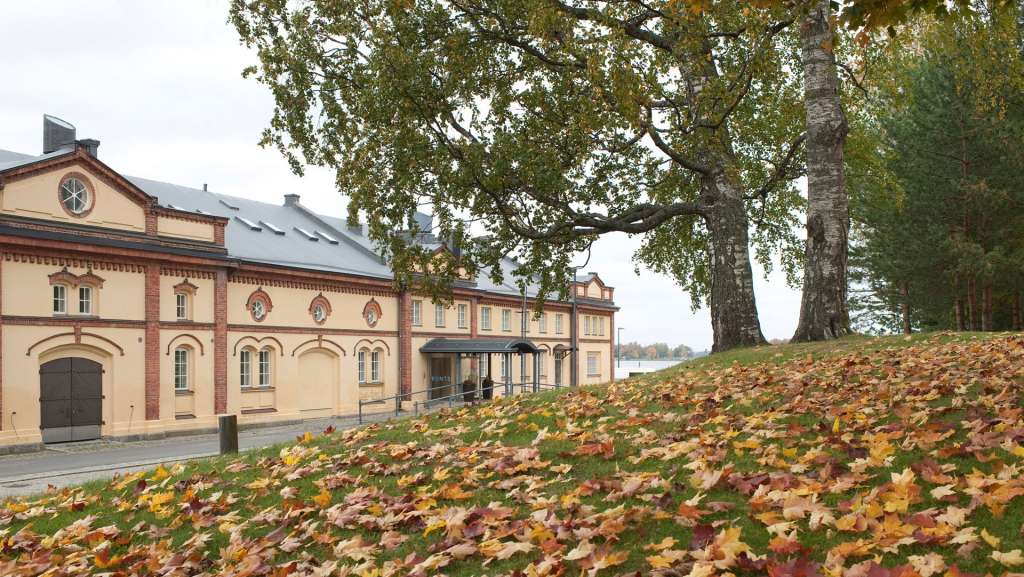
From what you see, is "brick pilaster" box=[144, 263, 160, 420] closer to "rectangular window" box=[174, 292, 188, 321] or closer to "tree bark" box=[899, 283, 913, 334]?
"rectangular window" box=[174, 292, 188, 321]

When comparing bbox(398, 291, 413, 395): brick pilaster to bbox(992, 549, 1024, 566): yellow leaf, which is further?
bbox(398, 291, 413, 395): brick pilaster

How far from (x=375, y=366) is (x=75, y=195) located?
1615 cm

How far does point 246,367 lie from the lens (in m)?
33.5

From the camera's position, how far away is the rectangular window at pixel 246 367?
33281 millimetres

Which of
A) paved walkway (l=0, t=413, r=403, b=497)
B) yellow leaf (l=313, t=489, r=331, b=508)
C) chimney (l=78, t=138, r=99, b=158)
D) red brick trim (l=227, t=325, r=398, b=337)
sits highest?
chimney (l=78, t=138, r=99, b=158)

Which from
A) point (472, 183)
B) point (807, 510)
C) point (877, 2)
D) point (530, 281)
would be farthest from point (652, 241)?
point (807, 510)

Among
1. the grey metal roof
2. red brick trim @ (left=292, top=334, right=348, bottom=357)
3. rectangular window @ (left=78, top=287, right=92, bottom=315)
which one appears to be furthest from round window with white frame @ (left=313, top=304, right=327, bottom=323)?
rectangular window @ (left=78, top=287, right=92, bottom=315)

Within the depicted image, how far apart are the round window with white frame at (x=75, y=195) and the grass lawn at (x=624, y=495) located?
19.6 metres

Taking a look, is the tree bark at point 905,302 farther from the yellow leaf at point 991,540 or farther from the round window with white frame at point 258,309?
the yellow leaf at point 991,540

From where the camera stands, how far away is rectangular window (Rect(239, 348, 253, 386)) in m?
33.3

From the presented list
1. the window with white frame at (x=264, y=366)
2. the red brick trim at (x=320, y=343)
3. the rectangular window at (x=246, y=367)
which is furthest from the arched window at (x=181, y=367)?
the red brick trim at (x=320, y=343)

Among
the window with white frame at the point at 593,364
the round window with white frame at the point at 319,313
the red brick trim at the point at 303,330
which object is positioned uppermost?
the round window with white frame at the point at 319,313

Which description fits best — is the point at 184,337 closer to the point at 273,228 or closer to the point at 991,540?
the point at 273,228

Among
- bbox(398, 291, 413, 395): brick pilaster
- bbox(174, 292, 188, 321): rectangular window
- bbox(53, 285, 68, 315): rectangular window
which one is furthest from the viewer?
bbox(398, 291, 413, 395): brick pilaster
